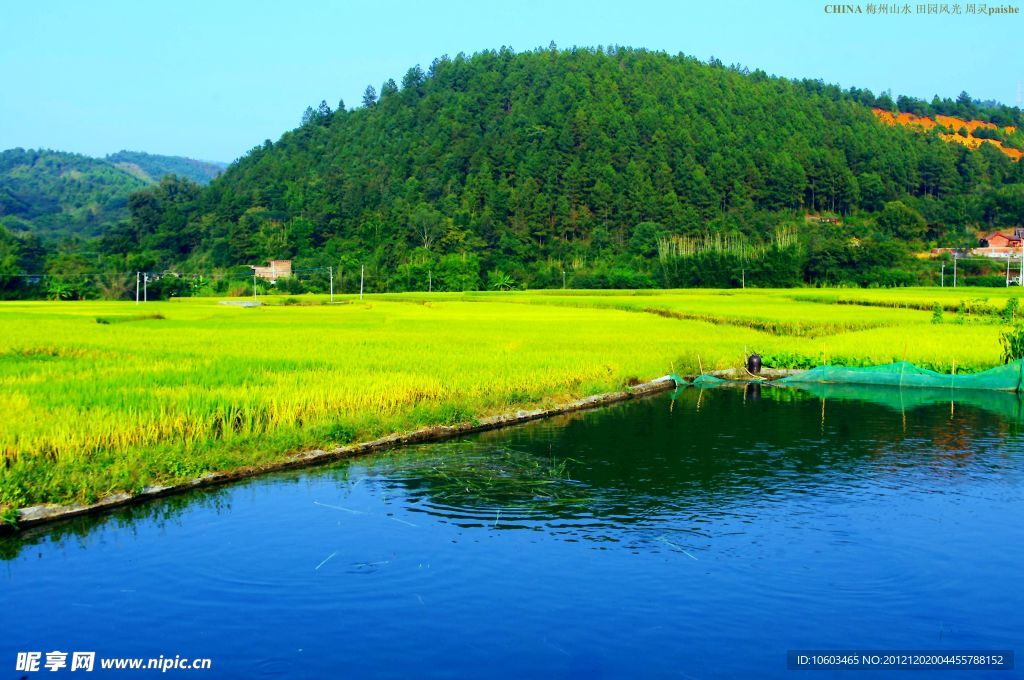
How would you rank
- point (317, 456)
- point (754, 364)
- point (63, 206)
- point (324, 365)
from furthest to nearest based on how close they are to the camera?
point (63, 206), point (754, 364), point (324, 365), point (317, 456)

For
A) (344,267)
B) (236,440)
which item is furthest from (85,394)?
(344,267)

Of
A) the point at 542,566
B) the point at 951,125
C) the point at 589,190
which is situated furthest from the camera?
the point at 951,125

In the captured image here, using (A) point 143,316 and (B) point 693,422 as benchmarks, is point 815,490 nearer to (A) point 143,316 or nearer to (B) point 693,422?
(B) point 693,422

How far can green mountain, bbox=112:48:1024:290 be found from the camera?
9044cm

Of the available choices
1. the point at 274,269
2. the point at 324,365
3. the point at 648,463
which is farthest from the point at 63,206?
the point at 648,463

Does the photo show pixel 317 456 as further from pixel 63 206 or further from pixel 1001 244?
pixel 63 206

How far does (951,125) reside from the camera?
149125mm

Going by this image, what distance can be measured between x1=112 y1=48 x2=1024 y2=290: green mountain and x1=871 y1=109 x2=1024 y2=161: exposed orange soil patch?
44.8 feet

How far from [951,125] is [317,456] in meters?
157

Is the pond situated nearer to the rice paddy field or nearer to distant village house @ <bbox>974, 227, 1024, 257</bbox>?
the rice paddy field

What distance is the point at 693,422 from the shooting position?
17.1 m

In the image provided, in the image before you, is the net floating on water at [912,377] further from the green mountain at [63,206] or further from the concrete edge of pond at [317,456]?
the green mountain at [63,206]

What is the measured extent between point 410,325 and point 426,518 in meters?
22.9

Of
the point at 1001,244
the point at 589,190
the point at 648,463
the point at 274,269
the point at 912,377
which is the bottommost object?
the point at 648,463
